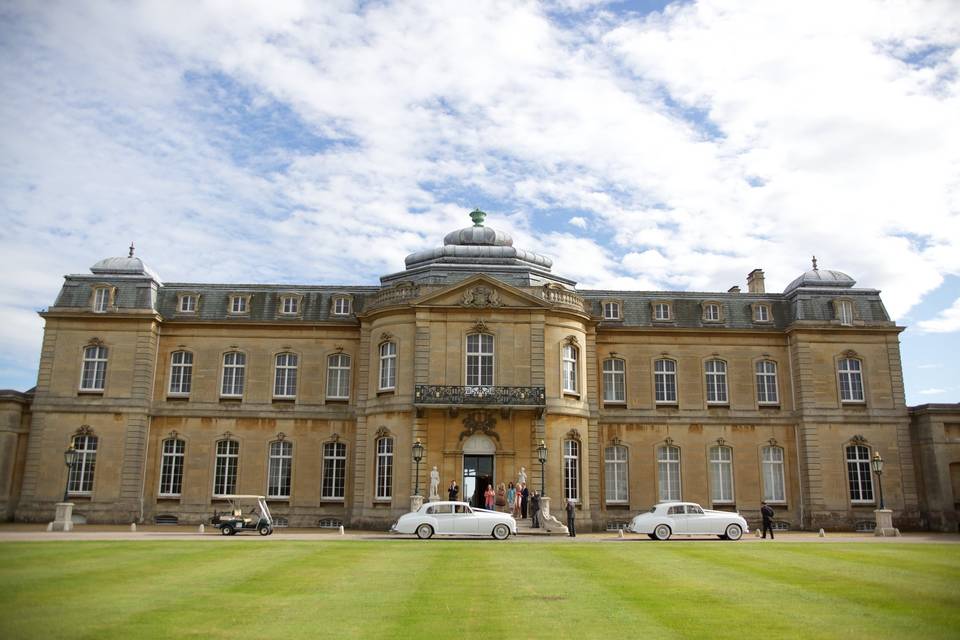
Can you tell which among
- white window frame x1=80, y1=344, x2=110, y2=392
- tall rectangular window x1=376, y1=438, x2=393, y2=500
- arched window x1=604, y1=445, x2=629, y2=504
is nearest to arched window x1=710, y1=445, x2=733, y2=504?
arched window x1=604, y1=445, x2=629, y2=504

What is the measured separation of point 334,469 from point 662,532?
17030mm

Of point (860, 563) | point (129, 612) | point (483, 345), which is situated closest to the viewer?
point (129, 612)

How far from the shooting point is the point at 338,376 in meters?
39.5

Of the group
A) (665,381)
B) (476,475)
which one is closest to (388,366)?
(476,475)

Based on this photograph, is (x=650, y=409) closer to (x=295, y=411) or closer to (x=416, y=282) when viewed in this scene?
(x=416, y=282)

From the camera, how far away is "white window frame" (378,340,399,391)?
3584cm

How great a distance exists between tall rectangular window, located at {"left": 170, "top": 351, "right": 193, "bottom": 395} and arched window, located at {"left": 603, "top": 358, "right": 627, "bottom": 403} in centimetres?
2037

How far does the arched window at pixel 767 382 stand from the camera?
131 ft

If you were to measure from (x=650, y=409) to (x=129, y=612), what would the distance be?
3071 centimetres

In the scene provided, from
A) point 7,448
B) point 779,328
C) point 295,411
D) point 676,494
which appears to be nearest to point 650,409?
point 676,494

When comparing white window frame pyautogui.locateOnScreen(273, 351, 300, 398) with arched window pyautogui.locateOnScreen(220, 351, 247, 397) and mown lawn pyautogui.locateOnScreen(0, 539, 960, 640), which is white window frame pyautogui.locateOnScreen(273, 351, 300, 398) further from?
mown lawn pyautogui.locateOnScreen(0, 539, 960, 640)

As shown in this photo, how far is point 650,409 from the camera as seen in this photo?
3962cm

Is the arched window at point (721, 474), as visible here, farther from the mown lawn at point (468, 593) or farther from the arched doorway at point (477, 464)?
the mown lawn at point (468, 593)

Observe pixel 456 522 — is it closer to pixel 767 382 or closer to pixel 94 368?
pixel 767 382
